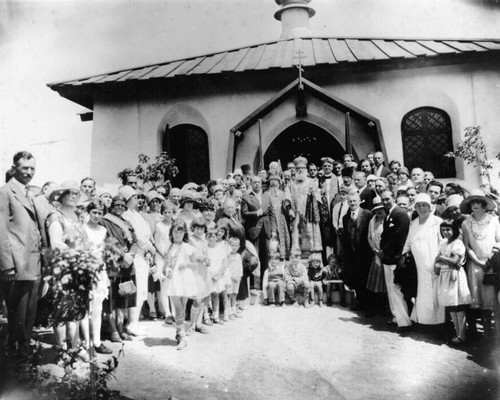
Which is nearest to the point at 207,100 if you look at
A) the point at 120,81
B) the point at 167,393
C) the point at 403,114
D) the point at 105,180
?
the point at 120,81

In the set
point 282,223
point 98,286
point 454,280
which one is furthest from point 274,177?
point 98,286

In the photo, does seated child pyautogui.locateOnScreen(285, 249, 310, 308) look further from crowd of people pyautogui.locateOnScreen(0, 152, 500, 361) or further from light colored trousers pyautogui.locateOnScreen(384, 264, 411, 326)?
light colored trousers pyautogui.locateOnScreen(384, 264, 411, 326)

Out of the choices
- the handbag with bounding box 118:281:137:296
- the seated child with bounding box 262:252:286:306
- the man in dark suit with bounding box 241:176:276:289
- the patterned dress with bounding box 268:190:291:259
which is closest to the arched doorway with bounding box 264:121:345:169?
the patterned dress with bounding box 268:190:291:259

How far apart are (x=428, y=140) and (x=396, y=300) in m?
5.74

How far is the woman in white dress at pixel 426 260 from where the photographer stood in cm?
545

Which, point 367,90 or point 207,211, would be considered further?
point 367,90

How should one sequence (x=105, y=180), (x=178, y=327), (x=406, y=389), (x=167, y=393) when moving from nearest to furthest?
(x=167, y=393) < (x=406, y=389) < (x=178, y=327) < (x=105, y=180)

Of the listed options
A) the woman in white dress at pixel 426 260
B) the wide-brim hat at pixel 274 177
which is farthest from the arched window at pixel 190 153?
the woman in white dress at pixel 426 260

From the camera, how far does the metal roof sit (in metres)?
9.91

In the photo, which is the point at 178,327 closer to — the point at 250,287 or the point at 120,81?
the point at 250,287

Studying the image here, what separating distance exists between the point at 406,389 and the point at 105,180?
8.54 m

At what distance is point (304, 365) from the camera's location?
184 inches

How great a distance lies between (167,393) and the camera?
4.01 metres

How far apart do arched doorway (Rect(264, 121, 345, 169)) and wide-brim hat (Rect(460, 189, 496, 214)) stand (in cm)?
528
